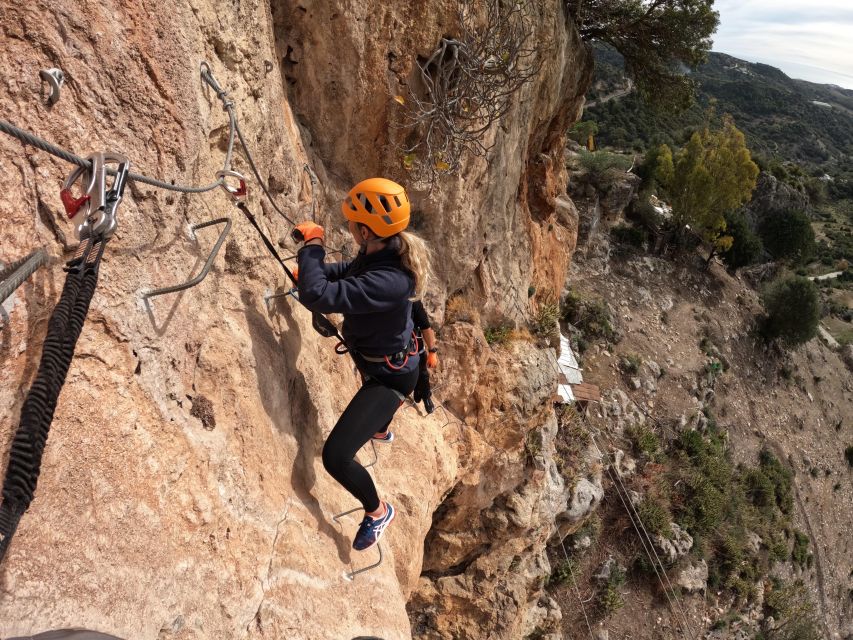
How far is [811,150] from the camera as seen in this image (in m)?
80.6

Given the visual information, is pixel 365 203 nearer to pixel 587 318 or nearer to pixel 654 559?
pixel 654 559

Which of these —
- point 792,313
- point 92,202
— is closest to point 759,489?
point 792,313

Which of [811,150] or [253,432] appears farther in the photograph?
[811,150]

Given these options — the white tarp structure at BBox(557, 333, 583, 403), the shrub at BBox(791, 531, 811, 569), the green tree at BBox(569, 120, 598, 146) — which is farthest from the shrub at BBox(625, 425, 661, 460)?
the green tree at BBox(569, 120, 598, 146)

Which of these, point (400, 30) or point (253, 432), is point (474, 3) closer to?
point (400, 30)

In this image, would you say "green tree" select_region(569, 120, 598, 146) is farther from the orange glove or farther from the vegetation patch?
the orange glove

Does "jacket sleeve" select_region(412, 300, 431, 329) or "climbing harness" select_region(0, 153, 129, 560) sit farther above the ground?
"climbing harness" select_region(0, 153, 129, 560)

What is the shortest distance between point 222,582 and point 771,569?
776 inches

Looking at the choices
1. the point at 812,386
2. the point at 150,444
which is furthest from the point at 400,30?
the point at 812,386

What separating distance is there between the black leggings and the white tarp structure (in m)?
10.5

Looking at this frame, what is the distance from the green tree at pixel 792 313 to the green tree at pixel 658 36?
1467 centimetres

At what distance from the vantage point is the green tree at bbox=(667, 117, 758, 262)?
22.8m

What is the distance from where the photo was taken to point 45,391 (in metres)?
1.65

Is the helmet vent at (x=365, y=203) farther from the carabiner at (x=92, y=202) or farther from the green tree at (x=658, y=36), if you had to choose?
the green tree at (x=658, y=36)
